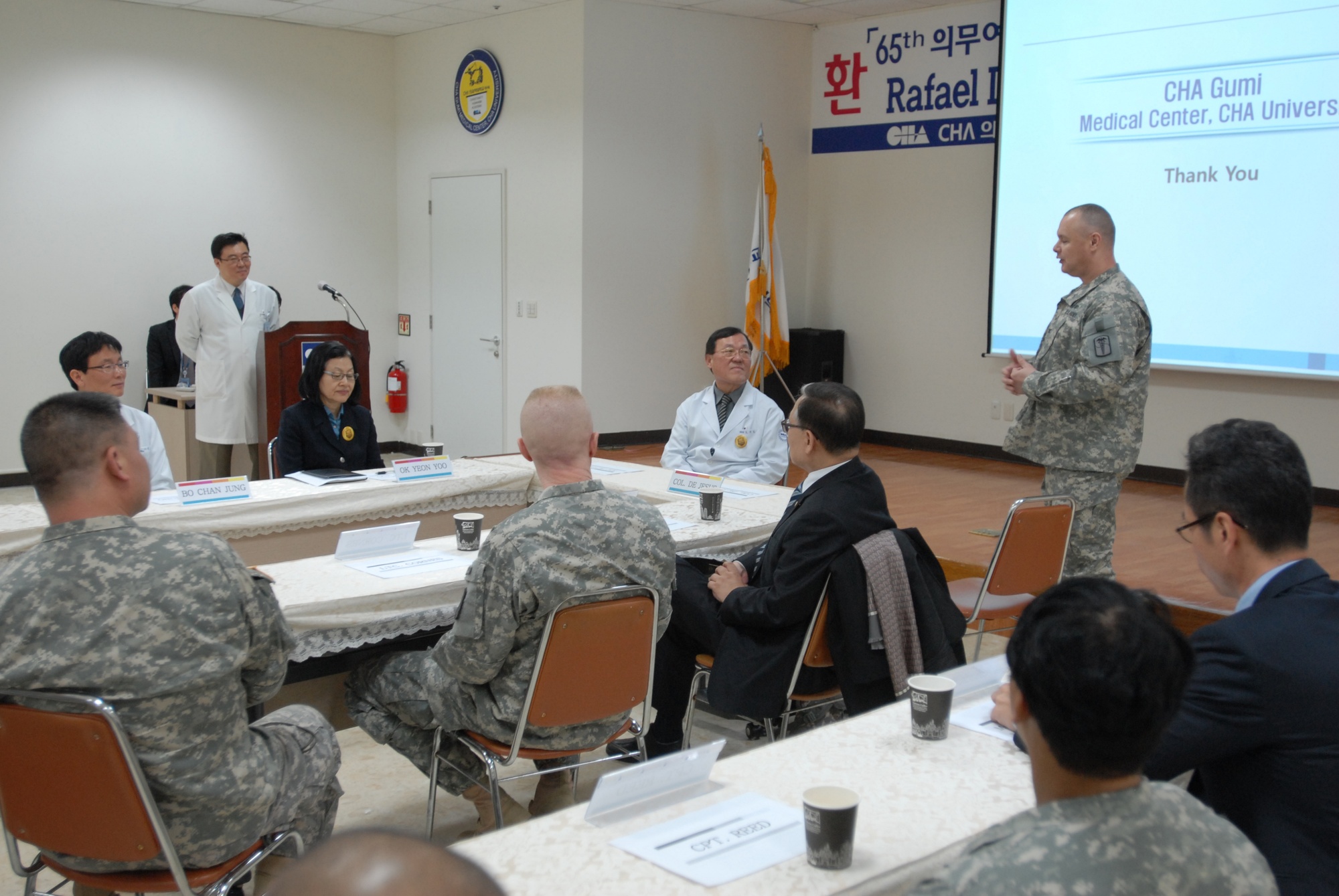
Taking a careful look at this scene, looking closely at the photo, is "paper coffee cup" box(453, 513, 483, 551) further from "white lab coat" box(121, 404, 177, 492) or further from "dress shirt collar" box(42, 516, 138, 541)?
"white lab coat" box(121, 404, 177, 492)

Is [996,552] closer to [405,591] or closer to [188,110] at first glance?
Result: [405,591]

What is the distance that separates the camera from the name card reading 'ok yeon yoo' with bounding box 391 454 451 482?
4.21m

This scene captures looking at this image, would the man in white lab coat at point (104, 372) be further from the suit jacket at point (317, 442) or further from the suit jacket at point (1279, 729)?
the suit jacket at point (1279, 729)

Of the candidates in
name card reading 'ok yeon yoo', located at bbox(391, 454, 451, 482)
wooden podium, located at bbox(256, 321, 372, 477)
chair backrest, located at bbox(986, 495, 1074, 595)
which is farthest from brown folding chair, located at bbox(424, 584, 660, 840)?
wooden podium, located at bbox(256, 321, 372, 477)

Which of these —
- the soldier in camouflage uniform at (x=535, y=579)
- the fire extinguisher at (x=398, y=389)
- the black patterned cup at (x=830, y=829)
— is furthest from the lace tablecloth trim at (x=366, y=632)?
the fire extinguisher at (x=398, y=389)

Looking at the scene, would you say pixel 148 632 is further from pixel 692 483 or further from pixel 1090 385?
pixel 1090 385

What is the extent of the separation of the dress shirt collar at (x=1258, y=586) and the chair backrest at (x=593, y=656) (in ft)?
3.98

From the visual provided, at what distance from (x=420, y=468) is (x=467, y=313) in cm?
476

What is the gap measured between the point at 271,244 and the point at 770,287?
3.75 metres

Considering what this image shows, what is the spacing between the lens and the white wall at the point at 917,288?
317 inches

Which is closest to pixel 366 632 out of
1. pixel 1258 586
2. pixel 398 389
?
pixel 1258 586

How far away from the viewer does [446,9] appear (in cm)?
809

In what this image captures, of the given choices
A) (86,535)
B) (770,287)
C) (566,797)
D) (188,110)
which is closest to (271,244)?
(188,110)

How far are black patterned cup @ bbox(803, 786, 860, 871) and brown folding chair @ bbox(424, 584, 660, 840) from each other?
1.01 metres
